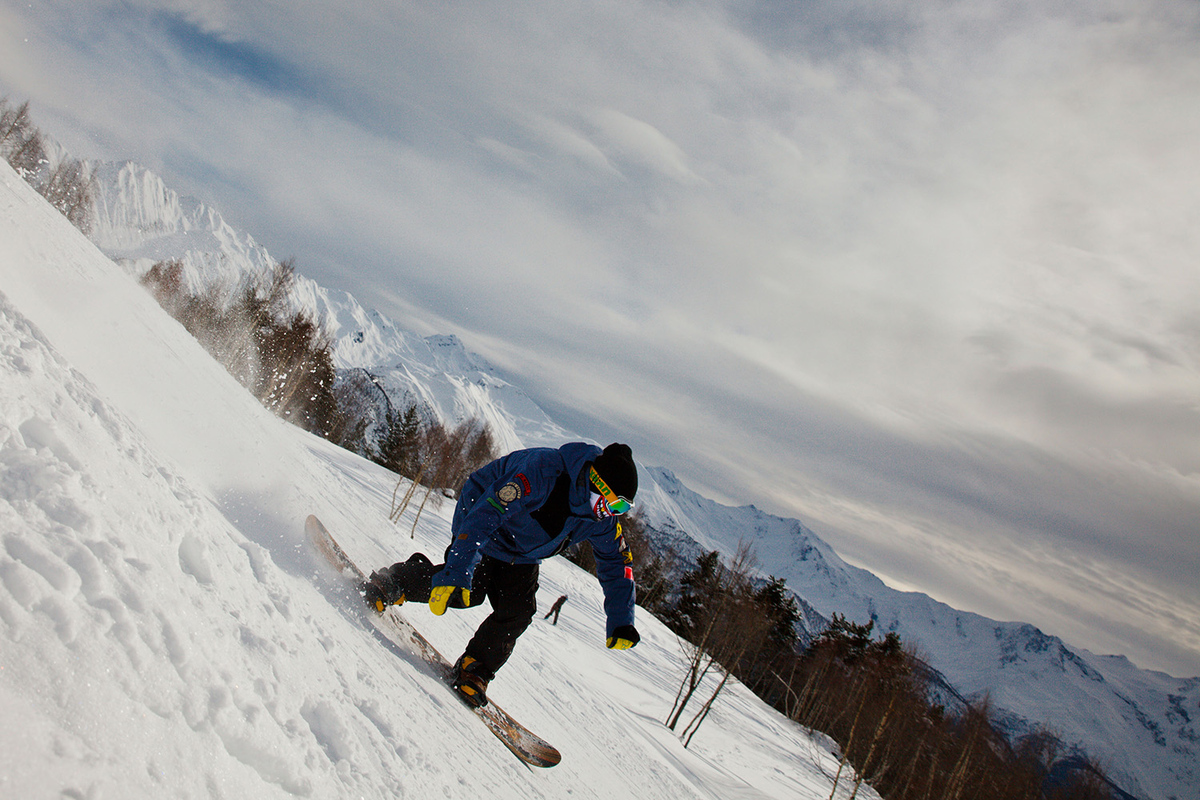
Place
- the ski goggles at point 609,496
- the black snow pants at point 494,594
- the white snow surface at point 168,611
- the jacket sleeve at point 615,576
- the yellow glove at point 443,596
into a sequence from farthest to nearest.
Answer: the jacket sleeve at point 615,576 → the black snow pants at point 494,594 → the ski goggles at point 609,496 → the yellow glove at point 443,596 → the white snow surface at point 168,611

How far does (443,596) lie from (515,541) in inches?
27.2

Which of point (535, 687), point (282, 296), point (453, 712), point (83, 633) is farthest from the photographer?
point (282, 296)

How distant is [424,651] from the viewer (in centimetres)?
432

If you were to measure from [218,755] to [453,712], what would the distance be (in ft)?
7.41

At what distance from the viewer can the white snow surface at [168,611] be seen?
4.97 ft

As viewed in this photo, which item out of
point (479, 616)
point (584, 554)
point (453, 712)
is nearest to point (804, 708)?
point (584, 554)

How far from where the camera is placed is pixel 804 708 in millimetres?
38969

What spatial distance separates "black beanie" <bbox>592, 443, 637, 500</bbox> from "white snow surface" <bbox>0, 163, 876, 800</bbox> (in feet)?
6.20

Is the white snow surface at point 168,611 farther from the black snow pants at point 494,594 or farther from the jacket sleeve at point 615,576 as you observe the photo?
the jacket sleeve at point 615,576

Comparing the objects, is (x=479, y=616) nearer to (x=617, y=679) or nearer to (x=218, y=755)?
(x=218, y=755)

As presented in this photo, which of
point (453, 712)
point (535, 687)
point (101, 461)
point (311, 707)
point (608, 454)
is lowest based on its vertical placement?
point (535, 687)

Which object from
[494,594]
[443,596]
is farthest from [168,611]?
[494,594]

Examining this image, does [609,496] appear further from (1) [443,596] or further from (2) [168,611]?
(2) [168,611]

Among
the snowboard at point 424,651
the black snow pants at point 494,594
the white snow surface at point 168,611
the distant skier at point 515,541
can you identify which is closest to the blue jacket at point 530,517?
the distant skier at point 515,541
